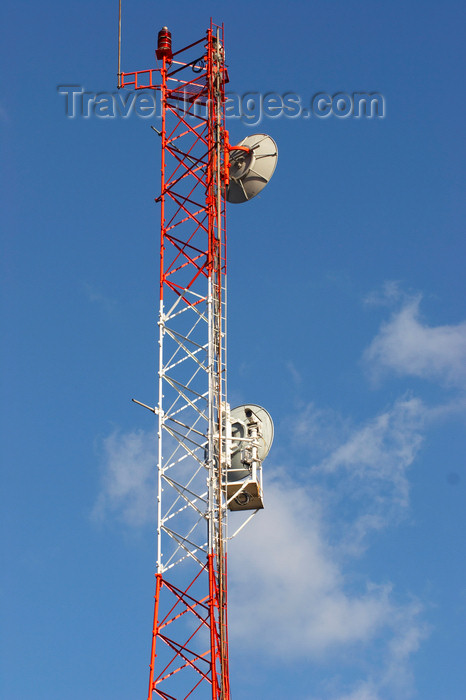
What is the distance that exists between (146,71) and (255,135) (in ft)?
19.0

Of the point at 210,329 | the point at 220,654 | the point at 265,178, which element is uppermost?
the point at 265,178

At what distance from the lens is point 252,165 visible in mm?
64312

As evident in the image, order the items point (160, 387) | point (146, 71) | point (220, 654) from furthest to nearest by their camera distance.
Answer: point (146, 71)
point (160, 387)
point (220, 654)

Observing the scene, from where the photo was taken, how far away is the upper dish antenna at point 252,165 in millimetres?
Answer: 64375

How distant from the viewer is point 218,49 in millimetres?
63844

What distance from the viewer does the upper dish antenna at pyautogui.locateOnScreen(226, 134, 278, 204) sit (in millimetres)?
64375

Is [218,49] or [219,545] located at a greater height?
[218,49]

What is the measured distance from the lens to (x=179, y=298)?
59.4 meters

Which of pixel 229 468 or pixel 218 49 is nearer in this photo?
pixel 229 468

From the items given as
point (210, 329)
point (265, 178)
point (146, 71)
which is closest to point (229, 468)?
point (210, 329)

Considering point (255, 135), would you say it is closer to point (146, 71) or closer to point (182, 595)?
point (146, 71)

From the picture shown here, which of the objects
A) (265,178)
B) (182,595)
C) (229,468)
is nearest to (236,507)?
(229,468)

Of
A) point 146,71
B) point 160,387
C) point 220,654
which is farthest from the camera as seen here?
point 146,71

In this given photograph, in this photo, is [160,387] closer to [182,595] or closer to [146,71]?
[182,595]
